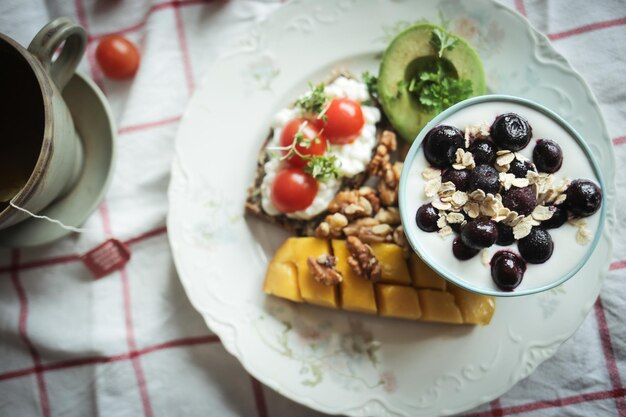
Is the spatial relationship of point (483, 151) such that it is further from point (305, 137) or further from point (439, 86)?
point (305, 137)

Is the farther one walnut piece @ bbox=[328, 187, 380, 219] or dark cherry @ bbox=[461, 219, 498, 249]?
walnut piece @ bbox=[328, 187, 380, 219]

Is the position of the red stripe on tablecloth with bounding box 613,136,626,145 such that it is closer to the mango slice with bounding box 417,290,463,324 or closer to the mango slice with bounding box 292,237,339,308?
the mango slice with bounding box 417,290,463,324

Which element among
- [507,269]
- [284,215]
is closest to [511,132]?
[507,269]

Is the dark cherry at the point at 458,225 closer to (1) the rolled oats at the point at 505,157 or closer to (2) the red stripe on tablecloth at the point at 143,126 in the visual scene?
(1) the rolled oats at the point at 505,157

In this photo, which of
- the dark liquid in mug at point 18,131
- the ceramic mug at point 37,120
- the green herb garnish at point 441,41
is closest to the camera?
the ceramic mug at point 37,120

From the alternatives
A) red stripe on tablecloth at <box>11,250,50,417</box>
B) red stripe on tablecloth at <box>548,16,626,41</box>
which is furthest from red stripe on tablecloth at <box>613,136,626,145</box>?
red stripe on tablecloth at <box>11,250,50,417</box>

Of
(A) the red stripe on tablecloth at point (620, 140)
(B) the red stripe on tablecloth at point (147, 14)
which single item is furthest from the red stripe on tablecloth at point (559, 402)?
(B) the red stripe on tablecloth at point (147, 14)
